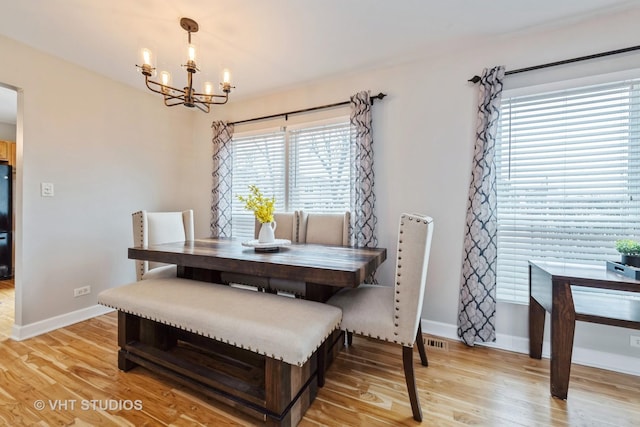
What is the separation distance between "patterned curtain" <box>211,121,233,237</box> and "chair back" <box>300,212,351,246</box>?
1.26 metres

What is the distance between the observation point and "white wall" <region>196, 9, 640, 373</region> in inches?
75.0

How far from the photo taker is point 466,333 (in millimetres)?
2180

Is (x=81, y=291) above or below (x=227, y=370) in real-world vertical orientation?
above

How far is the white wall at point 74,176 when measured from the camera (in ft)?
7.47

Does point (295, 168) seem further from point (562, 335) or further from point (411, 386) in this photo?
point (562, 335)

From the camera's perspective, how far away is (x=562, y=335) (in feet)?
5.15

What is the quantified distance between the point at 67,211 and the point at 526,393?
3955mm

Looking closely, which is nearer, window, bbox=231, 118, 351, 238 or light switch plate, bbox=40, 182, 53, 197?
light switch plate, bbox=40, 182, 53, 197

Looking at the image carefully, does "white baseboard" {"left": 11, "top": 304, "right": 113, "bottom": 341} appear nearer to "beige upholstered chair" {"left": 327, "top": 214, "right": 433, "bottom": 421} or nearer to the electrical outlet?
the electrical outlet

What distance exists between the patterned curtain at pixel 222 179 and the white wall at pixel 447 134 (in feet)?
4.89

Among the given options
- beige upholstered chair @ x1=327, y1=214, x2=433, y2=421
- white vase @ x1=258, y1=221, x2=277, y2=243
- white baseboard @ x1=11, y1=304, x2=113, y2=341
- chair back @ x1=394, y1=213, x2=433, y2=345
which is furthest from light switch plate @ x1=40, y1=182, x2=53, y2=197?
chair back @ x1=394, y1=213, x2=433, y2=345

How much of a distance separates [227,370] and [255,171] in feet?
7.28

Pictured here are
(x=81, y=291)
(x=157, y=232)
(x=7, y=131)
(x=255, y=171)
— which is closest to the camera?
(x=157, y=232)

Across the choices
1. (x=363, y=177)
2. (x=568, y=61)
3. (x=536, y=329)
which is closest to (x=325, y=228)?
(x=363, y=177)
